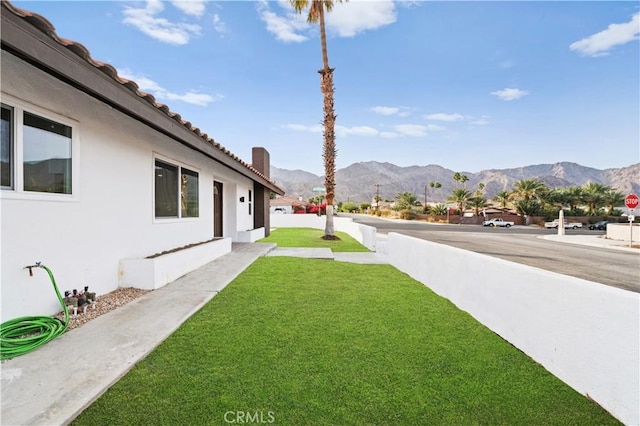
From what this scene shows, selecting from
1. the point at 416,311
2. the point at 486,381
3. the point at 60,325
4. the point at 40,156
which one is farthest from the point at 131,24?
the point at 486,381

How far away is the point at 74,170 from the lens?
14.4ft

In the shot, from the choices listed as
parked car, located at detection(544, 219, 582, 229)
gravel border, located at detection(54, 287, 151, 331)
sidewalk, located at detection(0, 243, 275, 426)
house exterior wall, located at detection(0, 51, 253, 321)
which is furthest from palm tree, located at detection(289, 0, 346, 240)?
parked car, located at detection(544, 219, 582, 229)

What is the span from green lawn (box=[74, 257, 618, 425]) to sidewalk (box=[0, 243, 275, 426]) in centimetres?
14

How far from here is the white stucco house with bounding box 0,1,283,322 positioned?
3.29m

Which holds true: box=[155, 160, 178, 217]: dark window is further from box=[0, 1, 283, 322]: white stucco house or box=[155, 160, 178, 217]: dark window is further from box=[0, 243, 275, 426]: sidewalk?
box=[0, 243, 275, 426]: sidewalk

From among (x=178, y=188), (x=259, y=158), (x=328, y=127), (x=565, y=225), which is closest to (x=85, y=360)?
(x=178, y=188)

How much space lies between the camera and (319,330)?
3938 millimetres

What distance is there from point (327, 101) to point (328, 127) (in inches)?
55.9

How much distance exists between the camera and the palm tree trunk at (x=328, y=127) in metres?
16.8

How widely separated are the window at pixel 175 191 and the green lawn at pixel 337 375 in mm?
3476

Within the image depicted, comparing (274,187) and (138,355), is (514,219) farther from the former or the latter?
(138,355)

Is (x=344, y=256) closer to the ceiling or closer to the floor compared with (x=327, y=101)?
closer to the floor

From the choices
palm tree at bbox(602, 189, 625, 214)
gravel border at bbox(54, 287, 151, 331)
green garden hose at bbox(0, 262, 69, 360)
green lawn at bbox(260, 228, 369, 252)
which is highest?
palm tree at bbox(602, 189, 625, 214)

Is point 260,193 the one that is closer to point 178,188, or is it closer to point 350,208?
point 178,188
